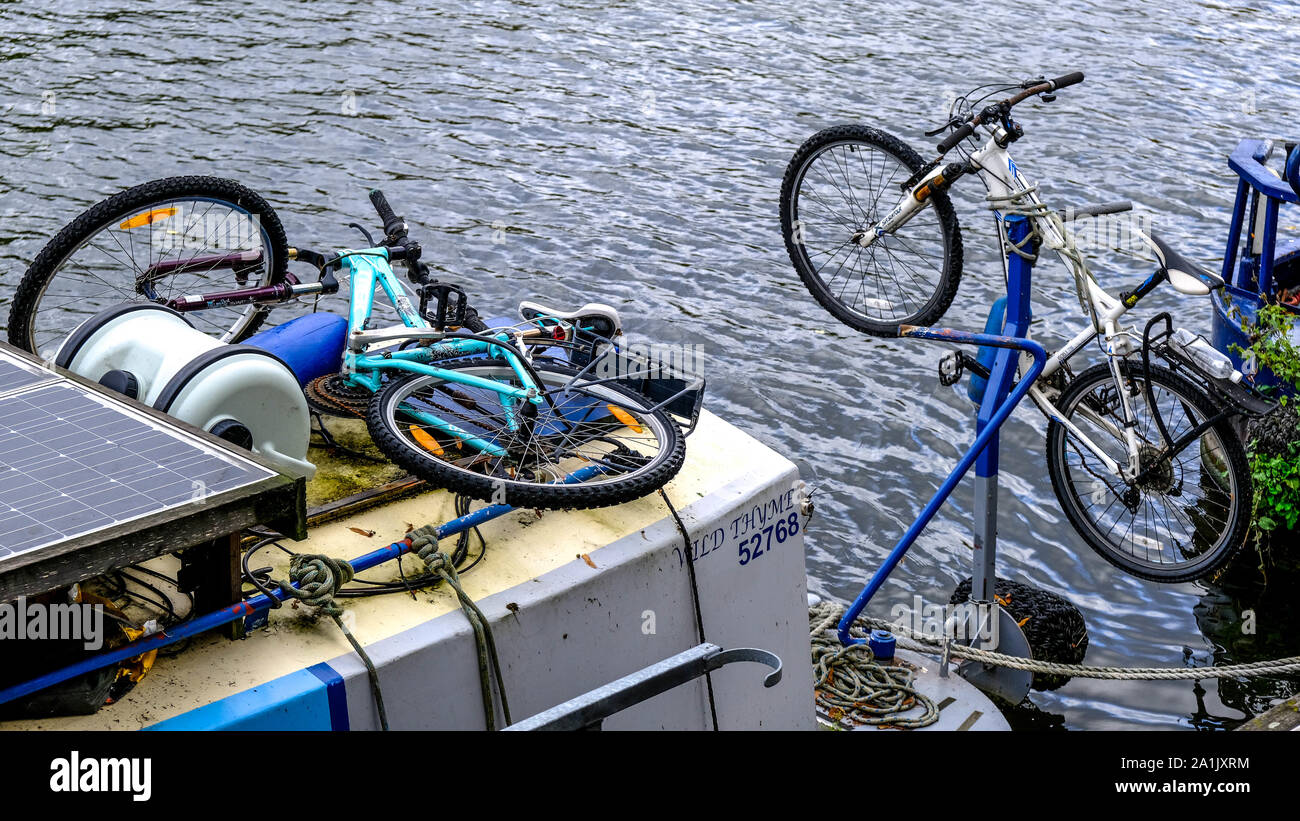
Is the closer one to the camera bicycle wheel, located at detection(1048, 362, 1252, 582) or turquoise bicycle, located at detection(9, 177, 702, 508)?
turquoise bicycle, located at detection(9, 177, 702, 508)

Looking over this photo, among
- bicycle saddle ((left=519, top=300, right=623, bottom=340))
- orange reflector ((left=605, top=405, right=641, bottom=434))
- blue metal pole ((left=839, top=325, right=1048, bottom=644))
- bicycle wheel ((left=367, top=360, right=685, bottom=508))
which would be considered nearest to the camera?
bicycle wheel ((left=367, top=360, right=685, bottom=508))

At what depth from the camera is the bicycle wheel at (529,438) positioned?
4.37m

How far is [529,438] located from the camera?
192 inches

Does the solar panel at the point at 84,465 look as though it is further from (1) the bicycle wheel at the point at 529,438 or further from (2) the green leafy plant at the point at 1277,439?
(2) the green leafy plant at the point at 1277,439

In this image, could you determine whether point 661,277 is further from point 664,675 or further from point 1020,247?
point 664,675

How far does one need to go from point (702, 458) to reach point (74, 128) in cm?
1136

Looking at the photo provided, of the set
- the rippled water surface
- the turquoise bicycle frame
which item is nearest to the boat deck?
the turquoise bicycle frame

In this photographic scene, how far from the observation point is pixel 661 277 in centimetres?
1241

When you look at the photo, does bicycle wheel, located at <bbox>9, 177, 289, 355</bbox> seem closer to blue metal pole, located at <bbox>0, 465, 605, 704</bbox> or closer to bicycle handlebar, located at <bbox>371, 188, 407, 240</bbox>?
bicycle handlebar, located at <bbox>371, 188, 407, 240</bbox>

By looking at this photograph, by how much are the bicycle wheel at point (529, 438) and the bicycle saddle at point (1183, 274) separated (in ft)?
8.15

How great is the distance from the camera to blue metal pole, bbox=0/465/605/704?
329 cm

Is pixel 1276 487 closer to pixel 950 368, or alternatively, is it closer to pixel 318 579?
pixel 950 368
